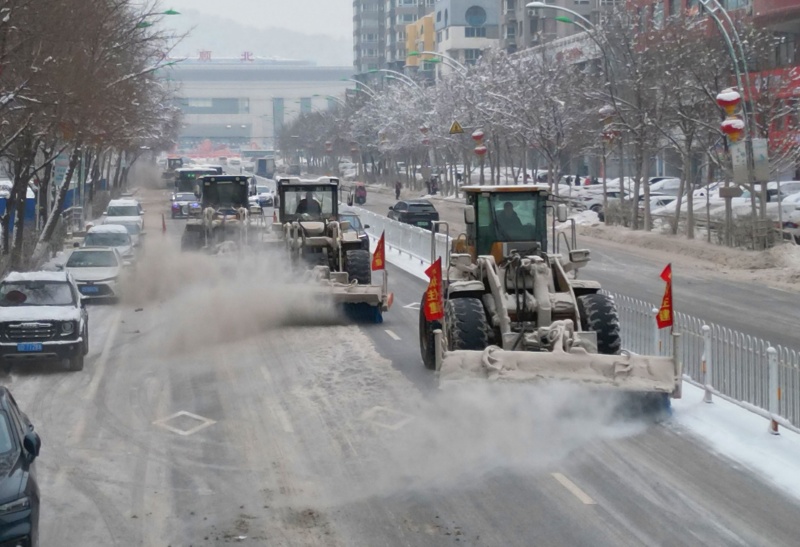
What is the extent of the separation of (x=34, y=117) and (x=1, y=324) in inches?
430

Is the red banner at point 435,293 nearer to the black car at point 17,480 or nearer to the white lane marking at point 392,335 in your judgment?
the white lane marking at point 392,335

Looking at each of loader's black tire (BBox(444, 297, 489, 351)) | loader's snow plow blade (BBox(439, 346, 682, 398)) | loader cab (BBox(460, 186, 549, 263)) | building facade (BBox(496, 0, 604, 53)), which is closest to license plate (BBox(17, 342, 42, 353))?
loader's black tire (BBox(444, 297, 489, 351))

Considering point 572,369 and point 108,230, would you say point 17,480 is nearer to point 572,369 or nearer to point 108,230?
point 572,369

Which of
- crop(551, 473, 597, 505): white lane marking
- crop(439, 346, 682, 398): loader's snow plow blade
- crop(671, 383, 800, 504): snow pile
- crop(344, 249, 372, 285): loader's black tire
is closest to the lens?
crop(551, 473, 597, 505): white lane marking

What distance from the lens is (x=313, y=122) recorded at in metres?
137

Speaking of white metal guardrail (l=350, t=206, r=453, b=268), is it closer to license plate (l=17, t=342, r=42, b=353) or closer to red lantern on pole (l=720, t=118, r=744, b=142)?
red lantern on pole (l=720, t=118, r=744, b=142)

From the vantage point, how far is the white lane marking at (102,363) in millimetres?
17538

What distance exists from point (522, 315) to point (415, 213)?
37.3 m

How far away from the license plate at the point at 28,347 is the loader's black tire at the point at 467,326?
21.8ft

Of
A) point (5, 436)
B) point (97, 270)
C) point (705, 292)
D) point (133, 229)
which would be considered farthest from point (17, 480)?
point (133, 229)

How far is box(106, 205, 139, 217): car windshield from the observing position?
49531mm

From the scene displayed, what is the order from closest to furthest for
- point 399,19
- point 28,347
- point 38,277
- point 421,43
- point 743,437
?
point 743,437 < point 28,347 < point 38,277 < point 421,43 < point 399,19

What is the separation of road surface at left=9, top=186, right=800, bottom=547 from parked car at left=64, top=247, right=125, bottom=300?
317 inches

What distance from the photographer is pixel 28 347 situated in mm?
18969
